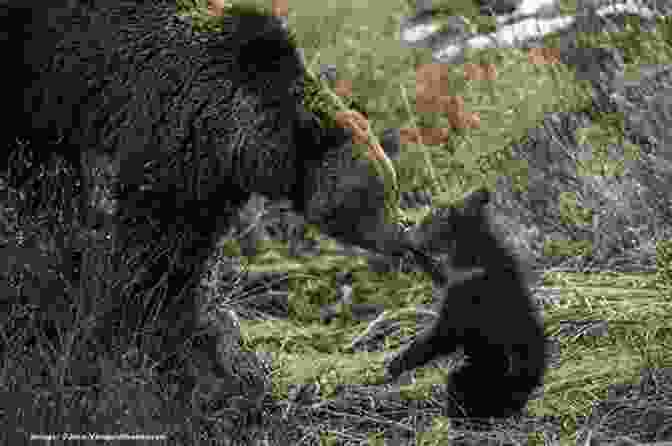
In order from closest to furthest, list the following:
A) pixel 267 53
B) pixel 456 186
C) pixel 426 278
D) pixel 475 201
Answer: pixel 475 201 → pixel 267 53 → pixel 426 278 → pixel 456 186

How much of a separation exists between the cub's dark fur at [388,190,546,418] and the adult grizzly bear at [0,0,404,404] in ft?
1.11

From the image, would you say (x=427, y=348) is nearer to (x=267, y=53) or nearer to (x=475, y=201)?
(x=475, y=201)

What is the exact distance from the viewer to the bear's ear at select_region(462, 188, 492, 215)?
9.86ft

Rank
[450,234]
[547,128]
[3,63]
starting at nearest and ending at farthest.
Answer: [450,234] < [3,63] < [547,128]

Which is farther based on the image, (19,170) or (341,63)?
(341,63)

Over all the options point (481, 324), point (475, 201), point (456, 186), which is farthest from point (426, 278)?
point (456, 186)

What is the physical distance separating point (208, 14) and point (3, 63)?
0.96 meters

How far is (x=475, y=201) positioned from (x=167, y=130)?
123 cm

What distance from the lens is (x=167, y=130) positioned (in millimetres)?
3309

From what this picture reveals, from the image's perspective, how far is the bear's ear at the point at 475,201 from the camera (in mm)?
3004

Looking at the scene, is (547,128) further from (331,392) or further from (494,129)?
(331,392)

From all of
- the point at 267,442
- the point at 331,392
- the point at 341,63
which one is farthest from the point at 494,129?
the point at 267,442

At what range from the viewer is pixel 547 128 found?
6.21m

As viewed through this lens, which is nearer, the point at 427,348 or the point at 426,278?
the point at 427,348
